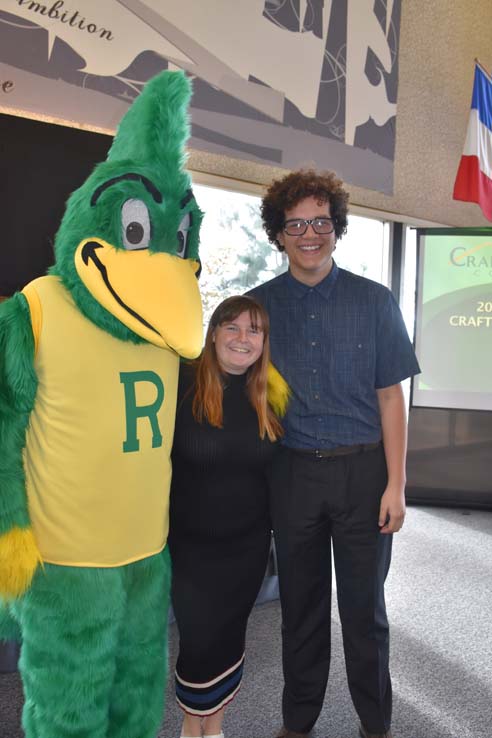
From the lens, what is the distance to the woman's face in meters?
1.59

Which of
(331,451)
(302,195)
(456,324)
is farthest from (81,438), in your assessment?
(456,324)

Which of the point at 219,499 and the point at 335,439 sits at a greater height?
the point at 335,439

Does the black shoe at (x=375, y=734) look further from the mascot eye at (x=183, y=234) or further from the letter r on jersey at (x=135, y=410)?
the mascot eye at (x=183, y=234)

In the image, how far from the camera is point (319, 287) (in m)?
1.73

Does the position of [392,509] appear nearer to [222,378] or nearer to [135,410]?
[222,378]

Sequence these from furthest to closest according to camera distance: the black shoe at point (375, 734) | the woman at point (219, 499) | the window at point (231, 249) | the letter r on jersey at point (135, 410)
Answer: the window at point (231, 249)
the black shoe at point (375, 734)
the woman at point (219, 499)
the letter r on jersey at point (135, 410)

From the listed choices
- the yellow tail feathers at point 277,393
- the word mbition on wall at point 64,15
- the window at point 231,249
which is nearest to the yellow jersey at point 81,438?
the yellow tail feathers at point 277,393

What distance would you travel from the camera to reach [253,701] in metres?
2.06

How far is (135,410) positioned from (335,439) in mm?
615

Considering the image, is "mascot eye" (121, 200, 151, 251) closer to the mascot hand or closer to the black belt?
the mascot hand

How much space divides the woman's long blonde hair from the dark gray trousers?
186 mm

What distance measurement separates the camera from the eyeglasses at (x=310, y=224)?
169 cm

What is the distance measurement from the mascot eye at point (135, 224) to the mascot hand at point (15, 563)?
63 centimetres

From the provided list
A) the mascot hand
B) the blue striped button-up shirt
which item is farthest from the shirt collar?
the mascot hand
